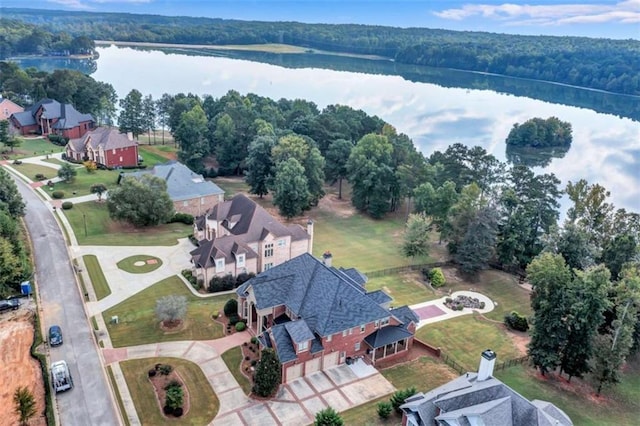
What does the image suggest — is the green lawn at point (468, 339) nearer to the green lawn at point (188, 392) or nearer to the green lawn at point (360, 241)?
the green lawn at point (360, 241)

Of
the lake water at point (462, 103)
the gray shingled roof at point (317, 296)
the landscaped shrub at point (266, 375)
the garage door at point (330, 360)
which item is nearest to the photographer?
the landscaped shrub at point (266, 375)

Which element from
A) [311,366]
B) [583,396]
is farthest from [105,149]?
[583,396]

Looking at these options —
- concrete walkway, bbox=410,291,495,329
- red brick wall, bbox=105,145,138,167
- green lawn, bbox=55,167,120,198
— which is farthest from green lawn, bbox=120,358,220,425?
red brick wall, bbox=105,145,138,167

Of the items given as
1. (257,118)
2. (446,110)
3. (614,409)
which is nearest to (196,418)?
(614,409)

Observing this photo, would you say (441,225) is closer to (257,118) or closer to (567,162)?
(257,118)

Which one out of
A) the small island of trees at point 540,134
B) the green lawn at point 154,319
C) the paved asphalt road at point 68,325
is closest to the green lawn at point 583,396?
the green lawn at point 154,319

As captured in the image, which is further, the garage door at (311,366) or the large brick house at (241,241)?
the large brick house at (241,241)
